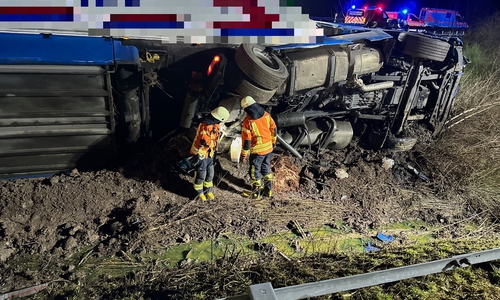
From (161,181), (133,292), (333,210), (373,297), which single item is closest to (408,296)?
(373,297)

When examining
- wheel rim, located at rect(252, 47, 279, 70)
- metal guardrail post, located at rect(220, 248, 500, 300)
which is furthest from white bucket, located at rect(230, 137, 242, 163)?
metal guardrail post, located at rect(220, 248, 500, 300)

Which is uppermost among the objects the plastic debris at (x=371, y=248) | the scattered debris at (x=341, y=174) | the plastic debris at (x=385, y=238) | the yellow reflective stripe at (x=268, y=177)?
the yellow reflective stripe at (x=268, y=177)

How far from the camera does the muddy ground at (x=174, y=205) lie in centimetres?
404

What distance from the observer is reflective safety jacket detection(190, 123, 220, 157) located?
15.0 ft

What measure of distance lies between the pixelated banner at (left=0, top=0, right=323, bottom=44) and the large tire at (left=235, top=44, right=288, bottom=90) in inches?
8.7

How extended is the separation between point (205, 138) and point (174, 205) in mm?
994

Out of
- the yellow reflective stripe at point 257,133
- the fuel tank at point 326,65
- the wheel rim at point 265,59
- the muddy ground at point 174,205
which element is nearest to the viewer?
the muddy ground at point 174,205

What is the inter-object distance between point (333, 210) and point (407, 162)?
2.24 meters

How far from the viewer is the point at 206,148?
463 cm

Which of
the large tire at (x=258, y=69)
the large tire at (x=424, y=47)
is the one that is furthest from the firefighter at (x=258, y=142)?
the large tire at (x=424, y=47)

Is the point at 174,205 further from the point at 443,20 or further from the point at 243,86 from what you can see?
the point at 443,20

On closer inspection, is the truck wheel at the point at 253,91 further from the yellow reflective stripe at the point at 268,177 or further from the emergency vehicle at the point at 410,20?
the emergency vehicle at the point at 410,20

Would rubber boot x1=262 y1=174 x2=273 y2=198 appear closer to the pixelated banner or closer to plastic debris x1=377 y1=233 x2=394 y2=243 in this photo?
plastic debris x1=377 y1=233 x2=394 y2=243

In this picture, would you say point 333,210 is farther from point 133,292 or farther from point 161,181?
point 133,292
